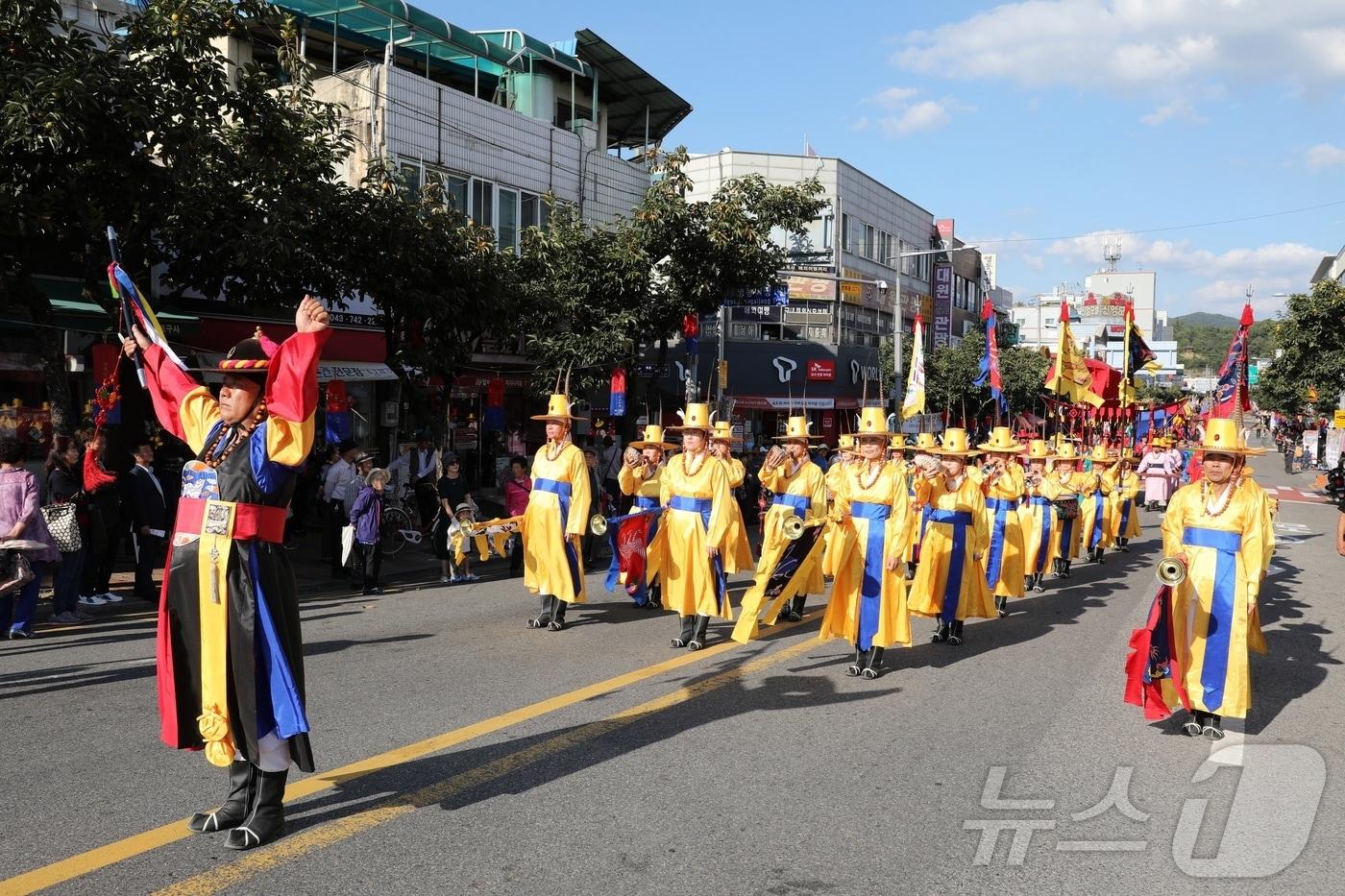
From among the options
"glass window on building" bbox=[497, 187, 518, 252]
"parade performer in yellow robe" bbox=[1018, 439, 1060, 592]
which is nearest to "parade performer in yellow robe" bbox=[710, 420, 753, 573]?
"parade performer in yellow robe" bbox=[1018, 439, 1060, 592]

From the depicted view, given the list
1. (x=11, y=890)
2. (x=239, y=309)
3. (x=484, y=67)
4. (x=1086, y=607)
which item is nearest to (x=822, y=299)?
(x=484, y=67)

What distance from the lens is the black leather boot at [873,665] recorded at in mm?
7164

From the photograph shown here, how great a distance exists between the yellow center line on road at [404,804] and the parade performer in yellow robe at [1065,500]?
7161 mm

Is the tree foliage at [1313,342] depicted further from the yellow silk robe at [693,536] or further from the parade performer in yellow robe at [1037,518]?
the yellow silk robe at [693,536]

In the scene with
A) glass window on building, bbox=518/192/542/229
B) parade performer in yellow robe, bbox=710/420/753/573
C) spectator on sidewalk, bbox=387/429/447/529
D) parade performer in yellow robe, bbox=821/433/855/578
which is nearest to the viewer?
parade performer in yellow robe, bbox=821/433/855/578

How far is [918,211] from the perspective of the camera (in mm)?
40781

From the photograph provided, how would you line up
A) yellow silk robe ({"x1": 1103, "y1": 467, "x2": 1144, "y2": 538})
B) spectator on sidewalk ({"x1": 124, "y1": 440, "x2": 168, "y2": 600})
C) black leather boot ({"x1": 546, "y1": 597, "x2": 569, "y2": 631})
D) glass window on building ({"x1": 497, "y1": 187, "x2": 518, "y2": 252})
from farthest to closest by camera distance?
glass window on building ({"x1": 497, "y1": 187, "x2": 518, "y2": 252}), yellow silk robe ({"x1": 1103, "y1": 467, "x2": 1144, "y2": 538}), spectator on sidewalk ({"x1": 124, "y1": 440, "x2": 168, "y2": 600}), black leather boot ({"x1": 546, "y1": 597, "x2": 569, "y2": 631})

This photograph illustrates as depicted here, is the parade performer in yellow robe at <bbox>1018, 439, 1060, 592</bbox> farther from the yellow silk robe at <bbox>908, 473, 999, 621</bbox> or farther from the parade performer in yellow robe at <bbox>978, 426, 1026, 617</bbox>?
the yellow silk robe at <bbox>908, 473, 999, 621</bbox>

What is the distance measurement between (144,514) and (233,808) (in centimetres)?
654

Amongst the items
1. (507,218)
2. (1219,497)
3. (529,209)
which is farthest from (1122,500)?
(529,209)

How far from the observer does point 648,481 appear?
34.3 ft

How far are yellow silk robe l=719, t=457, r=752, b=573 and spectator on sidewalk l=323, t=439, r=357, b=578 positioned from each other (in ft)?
15.7

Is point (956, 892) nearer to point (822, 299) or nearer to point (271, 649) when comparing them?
point (271, 649)

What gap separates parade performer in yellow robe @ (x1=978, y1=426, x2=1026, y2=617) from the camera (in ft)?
33.7
